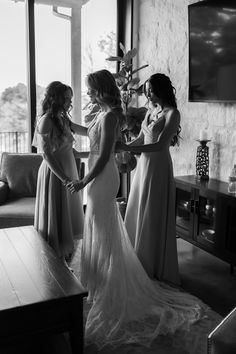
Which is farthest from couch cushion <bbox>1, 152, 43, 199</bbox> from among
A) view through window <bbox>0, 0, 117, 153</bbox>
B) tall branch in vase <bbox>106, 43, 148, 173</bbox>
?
tall branch in vase <bbox>106, 43, 148, 173</bbox>

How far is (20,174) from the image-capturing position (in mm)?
3809

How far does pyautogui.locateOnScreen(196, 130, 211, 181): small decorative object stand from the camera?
3391 millimetres

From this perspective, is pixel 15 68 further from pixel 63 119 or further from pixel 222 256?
pixel 222 256

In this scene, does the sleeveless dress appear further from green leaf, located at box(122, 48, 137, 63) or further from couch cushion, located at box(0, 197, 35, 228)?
green leaf, located at box(122, 48, 137, 63)

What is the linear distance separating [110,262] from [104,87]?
109 centimetres

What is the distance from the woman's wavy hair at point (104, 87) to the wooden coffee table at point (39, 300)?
1.01 m

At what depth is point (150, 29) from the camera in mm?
4332

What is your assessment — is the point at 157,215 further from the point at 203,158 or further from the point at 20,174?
the point at 20,174

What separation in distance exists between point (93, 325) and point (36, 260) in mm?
493

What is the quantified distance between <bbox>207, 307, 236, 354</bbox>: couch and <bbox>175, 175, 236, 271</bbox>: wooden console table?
4.68ft

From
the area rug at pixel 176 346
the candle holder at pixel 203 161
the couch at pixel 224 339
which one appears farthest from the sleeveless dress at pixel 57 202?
the couch at pixel 224 339

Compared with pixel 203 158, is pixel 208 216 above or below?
below

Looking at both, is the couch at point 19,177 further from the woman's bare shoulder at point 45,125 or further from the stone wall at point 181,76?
the stone wall at point 181,76

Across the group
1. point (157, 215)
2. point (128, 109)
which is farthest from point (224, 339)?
point (128, 109)
